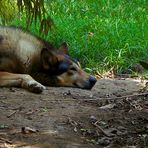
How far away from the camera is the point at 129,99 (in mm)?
5242

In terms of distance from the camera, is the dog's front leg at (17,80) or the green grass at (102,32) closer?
the dog's front leg at (17,80)

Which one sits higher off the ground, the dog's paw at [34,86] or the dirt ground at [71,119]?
the dirt ground at [71,119]

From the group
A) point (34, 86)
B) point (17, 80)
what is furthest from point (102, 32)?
point (34, 86)

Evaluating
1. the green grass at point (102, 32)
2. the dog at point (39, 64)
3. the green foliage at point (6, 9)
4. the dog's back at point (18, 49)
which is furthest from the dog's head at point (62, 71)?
the green foliage at point (6, 9)

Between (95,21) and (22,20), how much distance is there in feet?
3.91

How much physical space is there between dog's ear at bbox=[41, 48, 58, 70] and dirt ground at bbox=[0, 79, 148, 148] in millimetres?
493

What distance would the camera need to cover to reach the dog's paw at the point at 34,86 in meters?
5.43

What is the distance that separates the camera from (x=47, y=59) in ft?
20.3

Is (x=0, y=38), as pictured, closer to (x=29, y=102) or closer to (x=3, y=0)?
(x=3, y=0)

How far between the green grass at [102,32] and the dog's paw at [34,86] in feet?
3.72

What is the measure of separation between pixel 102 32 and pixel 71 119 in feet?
13.3

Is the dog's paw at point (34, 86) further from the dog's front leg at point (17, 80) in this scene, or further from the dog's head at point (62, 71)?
the dog's head at point (62, 71)

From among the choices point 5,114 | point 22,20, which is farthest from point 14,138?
point 22,20

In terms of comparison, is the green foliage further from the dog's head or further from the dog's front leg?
the dog's front leg
